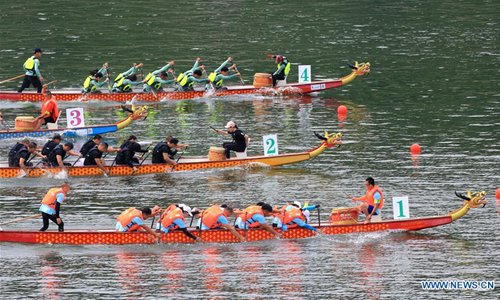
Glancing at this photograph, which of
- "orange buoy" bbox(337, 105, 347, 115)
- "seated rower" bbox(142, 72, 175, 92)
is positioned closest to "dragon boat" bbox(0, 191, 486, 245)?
"orange buoy" bbox(337, 105, 347, 115)

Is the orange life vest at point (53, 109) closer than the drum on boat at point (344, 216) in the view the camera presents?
No

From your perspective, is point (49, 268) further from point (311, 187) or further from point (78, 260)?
point (311, 187)

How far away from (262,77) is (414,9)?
84.5 ft

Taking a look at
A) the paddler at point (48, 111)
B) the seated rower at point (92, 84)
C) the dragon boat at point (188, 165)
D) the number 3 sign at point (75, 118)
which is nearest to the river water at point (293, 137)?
the dragon boat at point (188, 165)

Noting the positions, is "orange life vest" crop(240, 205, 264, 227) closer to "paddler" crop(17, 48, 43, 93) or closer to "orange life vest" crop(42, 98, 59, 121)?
"orange life vest" crop(42, 98, 59, 121)

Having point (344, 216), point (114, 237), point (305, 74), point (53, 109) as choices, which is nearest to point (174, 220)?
point (114, 237)

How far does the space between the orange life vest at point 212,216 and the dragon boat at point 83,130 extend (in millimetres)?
14008

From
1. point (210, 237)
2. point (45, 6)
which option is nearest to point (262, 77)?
point (210, 237)

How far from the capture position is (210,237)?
38906mm

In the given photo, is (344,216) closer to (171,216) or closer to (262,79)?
(171,216)

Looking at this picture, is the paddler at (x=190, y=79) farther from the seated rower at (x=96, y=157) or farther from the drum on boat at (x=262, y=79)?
the seated rower at (x=96, y=157)

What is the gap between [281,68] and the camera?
6188 centimetres

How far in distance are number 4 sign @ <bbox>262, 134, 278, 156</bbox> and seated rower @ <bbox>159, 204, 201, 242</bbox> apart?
1004 cm

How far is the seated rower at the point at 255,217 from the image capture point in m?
38.9
